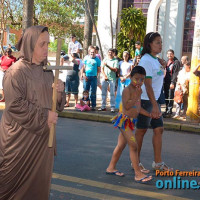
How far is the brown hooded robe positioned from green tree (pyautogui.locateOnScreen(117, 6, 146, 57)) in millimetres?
17404

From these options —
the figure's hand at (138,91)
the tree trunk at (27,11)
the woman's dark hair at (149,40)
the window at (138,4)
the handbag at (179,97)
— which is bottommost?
the handbag at (179,97)

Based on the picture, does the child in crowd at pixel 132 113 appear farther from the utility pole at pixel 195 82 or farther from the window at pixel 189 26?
the window at pixel 189 26

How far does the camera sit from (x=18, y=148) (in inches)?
128

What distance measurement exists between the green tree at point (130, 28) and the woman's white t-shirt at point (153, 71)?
48.6ft

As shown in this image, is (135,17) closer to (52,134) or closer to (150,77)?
(150,77)

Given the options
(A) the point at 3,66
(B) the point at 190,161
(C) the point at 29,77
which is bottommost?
(B) the point at 190,161

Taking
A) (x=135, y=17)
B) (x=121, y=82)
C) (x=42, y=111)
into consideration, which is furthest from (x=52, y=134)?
(x=135, y=17)

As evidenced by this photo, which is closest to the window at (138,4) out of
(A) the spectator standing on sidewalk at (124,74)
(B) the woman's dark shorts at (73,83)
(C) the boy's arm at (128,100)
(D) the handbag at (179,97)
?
(B) the woman's dark shorts at (73,83)

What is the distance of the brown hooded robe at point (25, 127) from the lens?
10.4 ft

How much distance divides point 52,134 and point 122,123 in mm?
2258

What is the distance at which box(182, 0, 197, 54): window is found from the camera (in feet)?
65.6

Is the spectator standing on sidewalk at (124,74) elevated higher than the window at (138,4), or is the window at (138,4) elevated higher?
the window at (138,4)

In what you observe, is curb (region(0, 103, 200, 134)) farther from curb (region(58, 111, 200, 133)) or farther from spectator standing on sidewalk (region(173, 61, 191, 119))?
spectator standing on sidewalk (region(173, 61, 191, 119))

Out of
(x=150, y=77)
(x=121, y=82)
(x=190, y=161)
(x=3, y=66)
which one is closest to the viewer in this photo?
(x=150, y=77)
